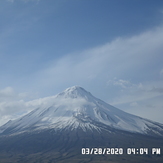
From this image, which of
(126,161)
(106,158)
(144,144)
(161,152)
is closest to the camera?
(126,161)

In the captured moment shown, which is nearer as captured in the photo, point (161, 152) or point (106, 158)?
point (106, 158)

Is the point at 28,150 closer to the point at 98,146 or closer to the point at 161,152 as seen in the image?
the point at 98,146

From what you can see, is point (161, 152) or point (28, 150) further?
point (28, 150)

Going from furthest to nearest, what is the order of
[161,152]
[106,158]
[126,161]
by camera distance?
1. [161,152]
2. [106,158]
3. [126,161]

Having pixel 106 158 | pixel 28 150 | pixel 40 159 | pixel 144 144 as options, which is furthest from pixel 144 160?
pixel 28 150

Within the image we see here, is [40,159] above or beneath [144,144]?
beneath

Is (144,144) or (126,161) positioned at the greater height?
(144,144)

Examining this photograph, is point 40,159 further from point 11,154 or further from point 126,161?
point 126,161

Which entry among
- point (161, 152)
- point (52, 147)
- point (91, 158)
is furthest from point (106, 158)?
point (52, 147)

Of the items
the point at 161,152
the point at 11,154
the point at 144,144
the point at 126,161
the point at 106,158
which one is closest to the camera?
the point at 126,161
